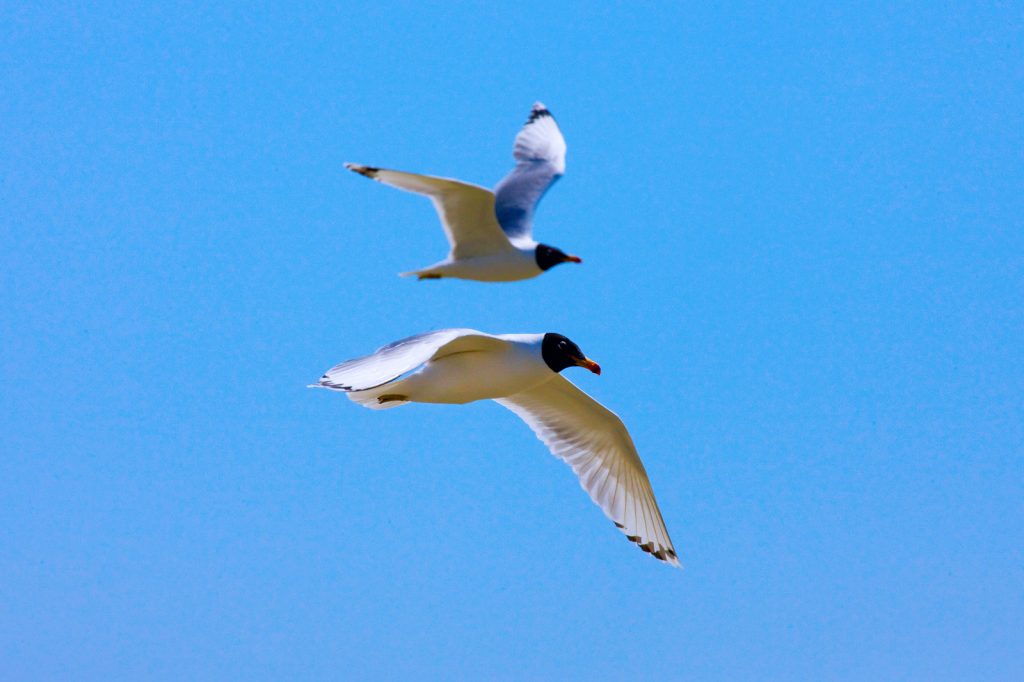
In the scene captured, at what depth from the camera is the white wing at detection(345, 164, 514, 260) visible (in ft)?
20.0

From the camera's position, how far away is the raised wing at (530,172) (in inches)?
296

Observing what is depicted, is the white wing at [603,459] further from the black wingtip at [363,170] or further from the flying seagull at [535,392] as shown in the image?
the black wingtip at [363,170]

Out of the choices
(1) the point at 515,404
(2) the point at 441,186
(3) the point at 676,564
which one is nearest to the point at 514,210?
(2) the point at 441,186

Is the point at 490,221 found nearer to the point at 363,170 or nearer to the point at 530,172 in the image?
the point at 363,170

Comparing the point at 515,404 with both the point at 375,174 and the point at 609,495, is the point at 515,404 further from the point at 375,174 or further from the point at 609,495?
the point at 375,174

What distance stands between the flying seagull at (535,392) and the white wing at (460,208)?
4.38 ft

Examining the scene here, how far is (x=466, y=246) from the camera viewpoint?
689 cm

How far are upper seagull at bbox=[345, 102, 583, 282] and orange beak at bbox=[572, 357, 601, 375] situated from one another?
1.62 metres

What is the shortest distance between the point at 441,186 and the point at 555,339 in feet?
5.58

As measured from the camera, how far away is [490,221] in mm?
6730

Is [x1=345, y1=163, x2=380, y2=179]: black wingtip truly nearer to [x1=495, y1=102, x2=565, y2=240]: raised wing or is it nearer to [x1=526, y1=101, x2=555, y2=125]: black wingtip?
[x1=495, y1=102, x2=565, y2=240]: raised wing

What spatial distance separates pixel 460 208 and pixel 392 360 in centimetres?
255

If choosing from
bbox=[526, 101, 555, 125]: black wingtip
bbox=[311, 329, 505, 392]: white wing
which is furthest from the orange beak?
bbox=[526, 101, 555, 125]: black wingtip

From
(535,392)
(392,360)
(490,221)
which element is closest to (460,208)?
(490,221)
